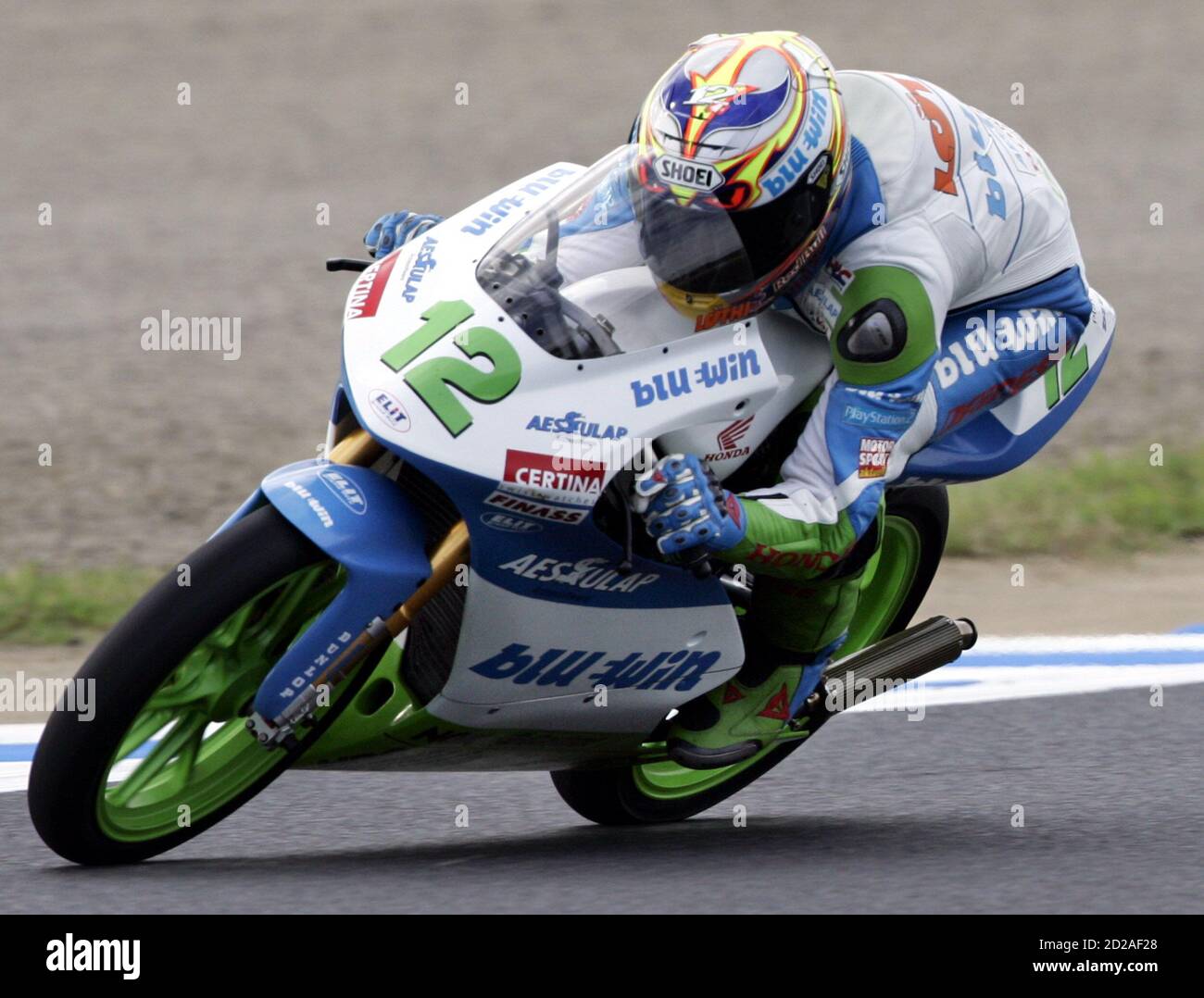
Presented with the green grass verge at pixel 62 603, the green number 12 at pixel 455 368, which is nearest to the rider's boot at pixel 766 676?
the green number 12 at pixel 455 368

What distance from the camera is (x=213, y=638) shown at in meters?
4.01

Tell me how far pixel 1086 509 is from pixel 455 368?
495 cm

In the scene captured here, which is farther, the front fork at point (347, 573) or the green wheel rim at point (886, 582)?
the green wheel rim at point (886, 582)

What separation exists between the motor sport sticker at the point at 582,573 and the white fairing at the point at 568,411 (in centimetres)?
5

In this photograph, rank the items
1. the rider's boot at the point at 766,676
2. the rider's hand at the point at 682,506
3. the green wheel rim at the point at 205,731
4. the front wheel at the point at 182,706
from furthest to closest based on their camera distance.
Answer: the rider's boot at the point at 766,676 < the green wheel rim at the point at 205,731 < the rider's hand at the point at 682,506 < the front wheel at the point at 182,706

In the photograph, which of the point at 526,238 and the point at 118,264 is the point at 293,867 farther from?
the point at 118,264

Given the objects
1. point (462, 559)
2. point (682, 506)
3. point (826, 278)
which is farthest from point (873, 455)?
point (462, 559)

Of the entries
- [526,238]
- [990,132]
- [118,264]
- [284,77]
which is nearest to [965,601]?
[990,132]

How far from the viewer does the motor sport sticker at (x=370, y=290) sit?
417 centimetres

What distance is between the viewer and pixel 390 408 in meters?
3.95

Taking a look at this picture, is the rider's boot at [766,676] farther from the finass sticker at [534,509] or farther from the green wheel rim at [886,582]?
the finass sticker at [534,509]

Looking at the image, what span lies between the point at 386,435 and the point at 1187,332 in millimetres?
8135

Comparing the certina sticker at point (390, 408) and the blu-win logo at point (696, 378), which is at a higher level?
the blu-win logo at point (696, 378)
